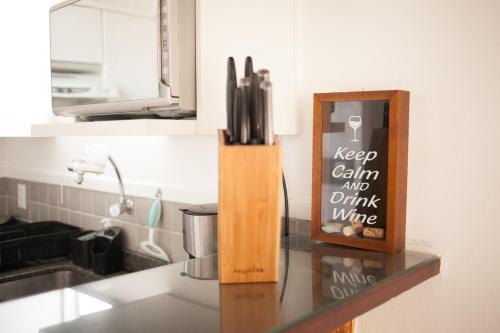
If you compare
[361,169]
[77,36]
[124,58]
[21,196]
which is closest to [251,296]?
[361,169]

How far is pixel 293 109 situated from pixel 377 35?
0.29m

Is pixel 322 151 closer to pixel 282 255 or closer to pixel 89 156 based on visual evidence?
pixel 282 255

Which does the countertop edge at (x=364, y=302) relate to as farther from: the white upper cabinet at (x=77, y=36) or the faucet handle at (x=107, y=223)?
the faucet handle at (x=107, y=223)

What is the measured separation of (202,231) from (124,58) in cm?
53

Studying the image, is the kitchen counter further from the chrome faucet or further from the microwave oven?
the chrome faucet

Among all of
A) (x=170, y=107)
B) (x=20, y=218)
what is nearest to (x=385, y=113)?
(x=170, y=107)

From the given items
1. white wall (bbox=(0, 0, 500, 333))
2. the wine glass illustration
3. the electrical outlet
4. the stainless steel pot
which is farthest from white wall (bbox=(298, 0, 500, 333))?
the electrical outlet

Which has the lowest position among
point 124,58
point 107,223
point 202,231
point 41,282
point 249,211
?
point 41,282

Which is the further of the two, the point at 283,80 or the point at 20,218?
the point at 20,218

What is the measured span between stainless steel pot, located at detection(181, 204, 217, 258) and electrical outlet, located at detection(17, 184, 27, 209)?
1.73m

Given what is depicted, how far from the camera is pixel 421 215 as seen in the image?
1.22 metres

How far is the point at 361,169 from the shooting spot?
1.21 metres

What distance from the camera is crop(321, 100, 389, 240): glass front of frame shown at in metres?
1.18

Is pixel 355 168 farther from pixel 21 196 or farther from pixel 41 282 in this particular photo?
pixel 21 196
